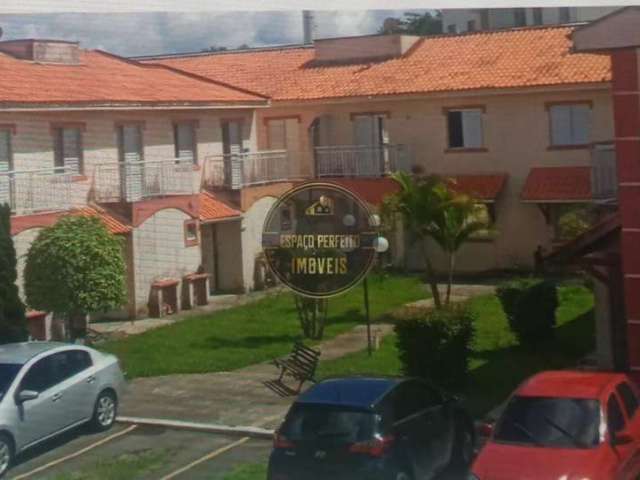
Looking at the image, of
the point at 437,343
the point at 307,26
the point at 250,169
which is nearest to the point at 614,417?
the point at 437,343

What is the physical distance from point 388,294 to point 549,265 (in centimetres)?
63

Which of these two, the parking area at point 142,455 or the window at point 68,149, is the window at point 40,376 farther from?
the window at point 68,149

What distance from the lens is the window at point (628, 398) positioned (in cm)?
563

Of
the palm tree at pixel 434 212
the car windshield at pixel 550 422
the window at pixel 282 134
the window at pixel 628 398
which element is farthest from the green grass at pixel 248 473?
the window at pixel 628 398

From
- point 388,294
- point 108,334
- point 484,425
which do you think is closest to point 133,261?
point 108,334

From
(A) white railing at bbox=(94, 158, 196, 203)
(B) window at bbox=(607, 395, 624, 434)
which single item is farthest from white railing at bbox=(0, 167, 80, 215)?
(B) window at bbox=(607, 395, 624, 434)

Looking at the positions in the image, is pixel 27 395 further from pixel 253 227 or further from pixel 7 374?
pixel 253 227

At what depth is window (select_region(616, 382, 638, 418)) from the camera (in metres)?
5.63

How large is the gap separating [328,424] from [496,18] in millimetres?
1731

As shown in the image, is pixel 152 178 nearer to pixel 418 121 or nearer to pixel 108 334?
pixel 108 334

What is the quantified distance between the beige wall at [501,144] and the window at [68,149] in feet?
2.38

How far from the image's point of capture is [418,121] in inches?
226

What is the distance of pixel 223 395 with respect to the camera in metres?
5.78

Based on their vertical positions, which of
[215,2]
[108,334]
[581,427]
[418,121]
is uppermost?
[215,2]
